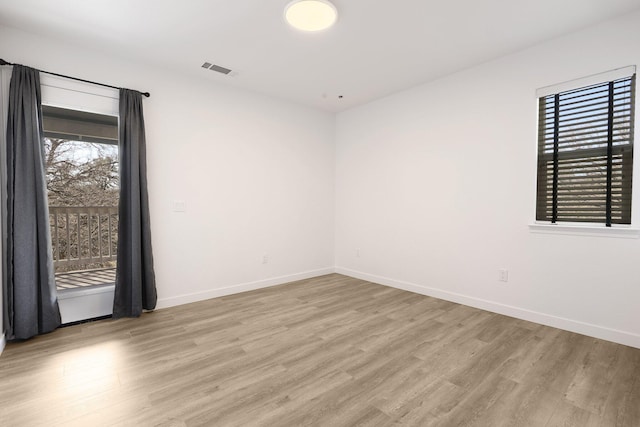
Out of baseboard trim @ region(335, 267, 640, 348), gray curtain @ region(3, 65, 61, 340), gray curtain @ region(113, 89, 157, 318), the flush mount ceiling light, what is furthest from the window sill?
gray curtain @ region(3, 65, 61, 340)

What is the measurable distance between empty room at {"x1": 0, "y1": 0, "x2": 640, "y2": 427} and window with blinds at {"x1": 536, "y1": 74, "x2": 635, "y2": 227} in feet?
0.06

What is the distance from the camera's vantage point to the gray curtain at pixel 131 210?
306 cm

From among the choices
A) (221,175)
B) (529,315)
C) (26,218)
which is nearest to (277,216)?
(221,175)

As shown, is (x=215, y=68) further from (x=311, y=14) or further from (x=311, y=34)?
(x=311, y=14)

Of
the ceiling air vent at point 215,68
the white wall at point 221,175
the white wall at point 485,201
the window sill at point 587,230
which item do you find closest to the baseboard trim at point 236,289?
the white wall at point 221,175

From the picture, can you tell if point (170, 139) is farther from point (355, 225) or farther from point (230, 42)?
point (355, 225)

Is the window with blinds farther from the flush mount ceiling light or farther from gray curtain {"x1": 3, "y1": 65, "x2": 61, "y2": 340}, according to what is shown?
gray curtain {"x1": 3, "y1": 65, "x2": 61, "y2": 340}

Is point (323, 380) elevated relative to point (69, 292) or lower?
lower

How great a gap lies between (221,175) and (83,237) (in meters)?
1.93

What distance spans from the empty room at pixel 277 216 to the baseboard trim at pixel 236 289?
3 centimetres

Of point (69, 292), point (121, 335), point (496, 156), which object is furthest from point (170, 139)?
point (496, 156)

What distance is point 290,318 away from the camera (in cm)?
310

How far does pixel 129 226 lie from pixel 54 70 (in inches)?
62.2

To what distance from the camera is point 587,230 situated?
8.79 feet
